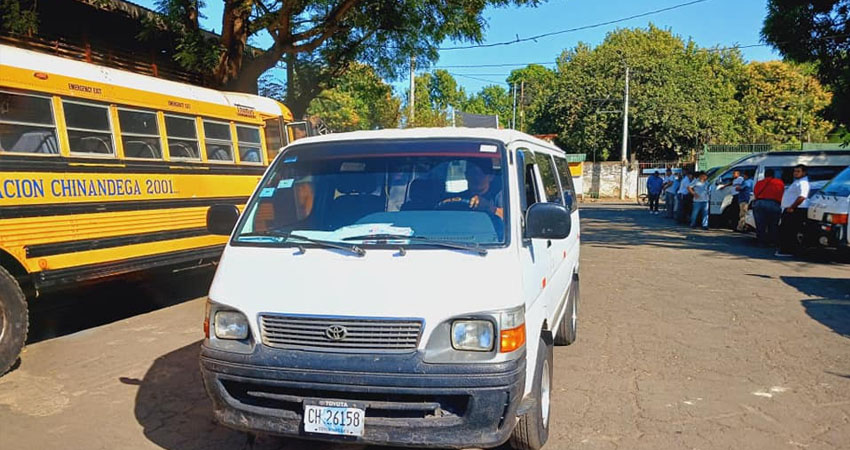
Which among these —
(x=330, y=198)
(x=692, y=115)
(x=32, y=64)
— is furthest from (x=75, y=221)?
(x=692, y=115)

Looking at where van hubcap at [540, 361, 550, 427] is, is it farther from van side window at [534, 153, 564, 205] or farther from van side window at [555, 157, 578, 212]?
van side window at [555, 157, 578, 212]

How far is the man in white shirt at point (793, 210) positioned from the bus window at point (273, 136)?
9.29 m

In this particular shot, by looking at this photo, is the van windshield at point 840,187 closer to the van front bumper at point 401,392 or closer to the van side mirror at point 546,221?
the van side mirror at point 546,221

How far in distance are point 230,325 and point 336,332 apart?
25.2 inches

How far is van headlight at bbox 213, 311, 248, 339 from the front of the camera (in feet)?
10.8

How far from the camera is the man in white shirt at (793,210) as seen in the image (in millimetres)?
11445

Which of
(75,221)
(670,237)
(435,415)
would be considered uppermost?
(75,221)

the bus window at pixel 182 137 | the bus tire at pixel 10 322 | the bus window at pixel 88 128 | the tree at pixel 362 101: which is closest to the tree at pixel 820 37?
the tree at pixel 362 101

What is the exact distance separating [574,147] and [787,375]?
127 feet

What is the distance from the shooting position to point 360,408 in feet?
9.94

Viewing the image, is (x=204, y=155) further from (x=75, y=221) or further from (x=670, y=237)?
(x=670, y=237)

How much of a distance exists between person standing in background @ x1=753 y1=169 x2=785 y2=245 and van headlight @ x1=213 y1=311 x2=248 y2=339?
1212 cm

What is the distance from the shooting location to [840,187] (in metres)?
10.8

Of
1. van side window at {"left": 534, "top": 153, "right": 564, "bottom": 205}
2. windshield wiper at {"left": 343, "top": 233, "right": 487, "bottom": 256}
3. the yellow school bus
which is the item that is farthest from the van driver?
the yellow school bus
